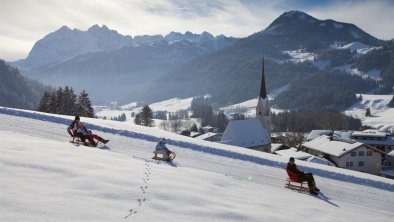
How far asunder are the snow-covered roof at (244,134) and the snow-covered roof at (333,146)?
474 inches

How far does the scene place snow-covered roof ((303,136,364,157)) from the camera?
63188mm

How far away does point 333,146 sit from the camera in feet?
223

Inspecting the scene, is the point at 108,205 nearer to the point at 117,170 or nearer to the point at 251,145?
the point at 117,170

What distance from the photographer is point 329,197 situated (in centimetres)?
1591

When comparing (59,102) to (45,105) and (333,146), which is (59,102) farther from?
(333,146)

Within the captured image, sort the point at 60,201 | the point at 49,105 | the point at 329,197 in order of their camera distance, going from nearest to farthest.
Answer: the point at 60,201 → the point at 329,197 → the point at 49,105

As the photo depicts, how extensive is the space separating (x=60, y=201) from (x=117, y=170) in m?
3.73

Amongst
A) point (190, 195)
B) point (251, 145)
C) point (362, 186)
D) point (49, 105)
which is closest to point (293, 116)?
point (251, 145)

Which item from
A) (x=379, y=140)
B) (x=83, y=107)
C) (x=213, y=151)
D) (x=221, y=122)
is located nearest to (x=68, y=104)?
(x=83, y=107)

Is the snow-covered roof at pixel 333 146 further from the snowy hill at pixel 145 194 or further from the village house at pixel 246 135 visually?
the snowy hill at pixel 145 194

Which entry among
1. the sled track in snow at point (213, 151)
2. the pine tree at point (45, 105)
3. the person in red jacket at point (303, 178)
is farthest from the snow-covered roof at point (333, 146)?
the pine tree at point (45, 105)

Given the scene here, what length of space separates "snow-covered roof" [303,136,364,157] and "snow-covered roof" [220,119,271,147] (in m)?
12.1

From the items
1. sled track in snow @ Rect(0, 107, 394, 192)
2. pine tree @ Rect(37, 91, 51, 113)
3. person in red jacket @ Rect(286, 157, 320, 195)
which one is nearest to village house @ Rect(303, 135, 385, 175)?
sled track in snow @ Rect(0, 107, 394, 192)

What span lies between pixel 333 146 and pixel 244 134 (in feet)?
60.8
